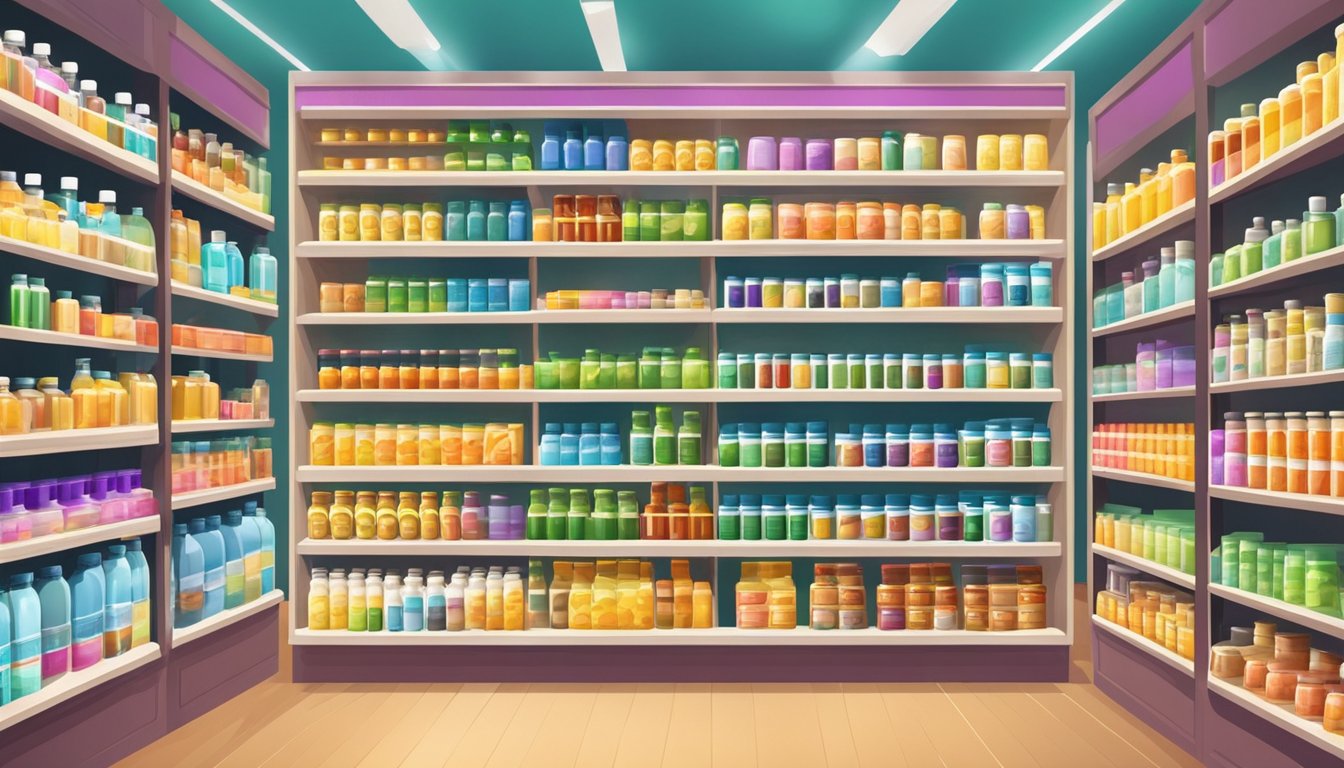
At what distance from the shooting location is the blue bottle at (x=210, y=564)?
4.23 meters

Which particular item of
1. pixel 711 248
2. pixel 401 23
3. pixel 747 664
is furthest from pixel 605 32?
pixel 747 664

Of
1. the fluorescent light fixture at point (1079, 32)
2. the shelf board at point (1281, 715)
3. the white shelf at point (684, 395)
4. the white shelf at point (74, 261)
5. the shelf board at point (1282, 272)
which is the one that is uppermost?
the fluorescent light fixture at point (1079, 32)

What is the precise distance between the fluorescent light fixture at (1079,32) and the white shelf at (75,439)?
4.62m

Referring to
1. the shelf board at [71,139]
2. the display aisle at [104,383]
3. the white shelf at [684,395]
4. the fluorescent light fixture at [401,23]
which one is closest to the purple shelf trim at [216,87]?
the display aisle at [104,383]

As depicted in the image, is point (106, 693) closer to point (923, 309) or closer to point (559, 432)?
point (559, 432)

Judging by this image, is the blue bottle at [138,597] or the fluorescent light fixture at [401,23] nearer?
the blue bottle at [138,597]

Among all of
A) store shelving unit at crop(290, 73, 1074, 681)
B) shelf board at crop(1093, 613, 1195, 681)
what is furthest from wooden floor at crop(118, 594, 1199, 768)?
shelf board at crop(1093, 613, 1195, 681)

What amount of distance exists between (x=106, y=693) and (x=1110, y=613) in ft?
14.0

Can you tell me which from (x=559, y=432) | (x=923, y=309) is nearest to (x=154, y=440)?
(x=559, y=432)

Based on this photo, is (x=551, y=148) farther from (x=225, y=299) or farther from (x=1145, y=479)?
(x=1145, y=479)

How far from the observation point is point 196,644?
413 centimetres

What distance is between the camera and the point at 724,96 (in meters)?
4.68

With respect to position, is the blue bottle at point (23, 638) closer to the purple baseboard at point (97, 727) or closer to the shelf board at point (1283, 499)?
the purple baseboard at point (97, 727)

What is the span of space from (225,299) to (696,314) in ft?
7.15
